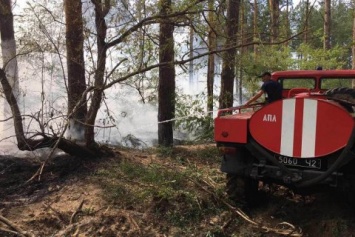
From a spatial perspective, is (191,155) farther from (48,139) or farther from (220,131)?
(220,131)

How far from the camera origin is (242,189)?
5.48 m

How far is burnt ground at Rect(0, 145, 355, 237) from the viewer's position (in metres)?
4.84

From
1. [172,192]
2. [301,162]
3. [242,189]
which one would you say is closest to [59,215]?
[172,192]

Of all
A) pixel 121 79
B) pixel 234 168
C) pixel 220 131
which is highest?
pixel 121 79

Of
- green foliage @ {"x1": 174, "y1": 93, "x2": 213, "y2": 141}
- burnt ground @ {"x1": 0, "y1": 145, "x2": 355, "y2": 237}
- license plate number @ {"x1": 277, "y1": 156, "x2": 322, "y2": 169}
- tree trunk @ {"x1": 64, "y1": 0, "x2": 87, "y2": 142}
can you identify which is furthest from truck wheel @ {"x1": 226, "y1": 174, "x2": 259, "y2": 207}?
green foliage @ {"x1": 174, "y1": 93, "x2": 213, "y2": 141}

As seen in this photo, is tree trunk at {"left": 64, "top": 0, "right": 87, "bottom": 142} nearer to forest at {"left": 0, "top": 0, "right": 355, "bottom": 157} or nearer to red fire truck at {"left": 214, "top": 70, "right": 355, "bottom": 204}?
forest at {"left": 0, "top": 0, "right": 355, "bottom": 157}

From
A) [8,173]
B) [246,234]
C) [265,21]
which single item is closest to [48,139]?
[8,173]

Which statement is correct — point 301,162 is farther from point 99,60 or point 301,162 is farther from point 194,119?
point 194,119

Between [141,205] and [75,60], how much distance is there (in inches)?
149

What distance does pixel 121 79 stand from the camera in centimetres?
734

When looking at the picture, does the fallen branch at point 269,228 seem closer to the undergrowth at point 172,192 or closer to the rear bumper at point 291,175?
the undergrowth at point 172,192

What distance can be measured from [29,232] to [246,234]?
8.46 ft

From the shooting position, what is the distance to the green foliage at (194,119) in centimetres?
1096

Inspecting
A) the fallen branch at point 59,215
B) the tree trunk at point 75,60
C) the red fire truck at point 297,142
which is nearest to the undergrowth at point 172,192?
the red fire truck at point 297,142
